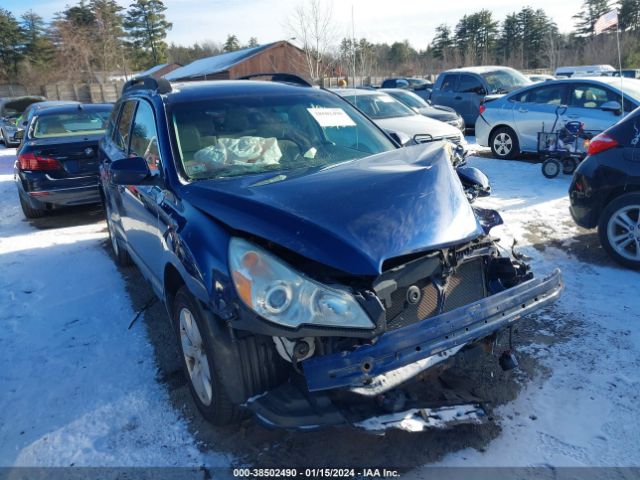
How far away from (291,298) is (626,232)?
12.7 ft

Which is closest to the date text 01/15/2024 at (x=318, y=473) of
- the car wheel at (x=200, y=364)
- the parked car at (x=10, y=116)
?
the car wheel at (x=200, y=364)

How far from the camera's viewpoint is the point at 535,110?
9.70 m

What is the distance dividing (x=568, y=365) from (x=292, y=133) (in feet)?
7.92

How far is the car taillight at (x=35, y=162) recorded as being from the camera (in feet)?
23.0

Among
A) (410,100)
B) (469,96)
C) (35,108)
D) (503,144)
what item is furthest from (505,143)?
(35,108)

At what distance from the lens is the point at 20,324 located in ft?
13.7

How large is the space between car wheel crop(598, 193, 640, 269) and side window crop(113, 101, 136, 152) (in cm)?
442

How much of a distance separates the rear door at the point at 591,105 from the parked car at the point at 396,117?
202 centimetres

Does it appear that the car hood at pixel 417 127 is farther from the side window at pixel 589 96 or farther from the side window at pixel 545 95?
the side window at pixel 589 96

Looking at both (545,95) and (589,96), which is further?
(545,95)

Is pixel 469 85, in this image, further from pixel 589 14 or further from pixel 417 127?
pixel 589 14

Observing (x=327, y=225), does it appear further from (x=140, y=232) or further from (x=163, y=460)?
(x=140, y=232)

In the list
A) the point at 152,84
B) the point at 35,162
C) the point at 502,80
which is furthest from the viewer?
the point at 502,80

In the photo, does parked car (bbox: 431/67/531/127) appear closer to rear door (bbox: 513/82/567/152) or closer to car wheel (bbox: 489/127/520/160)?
car wheel (bbox: 489/127/520/160)
